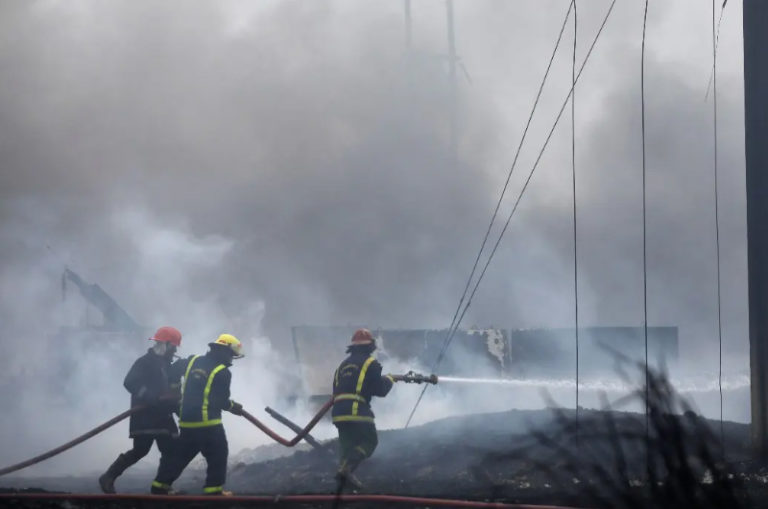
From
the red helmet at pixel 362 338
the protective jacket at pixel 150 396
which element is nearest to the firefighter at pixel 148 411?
the protective jacket at pixel 150 396

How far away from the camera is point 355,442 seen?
829 centimetres

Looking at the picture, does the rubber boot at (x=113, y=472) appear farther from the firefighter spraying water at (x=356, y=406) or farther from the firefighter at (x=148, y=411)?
the firefighter spraying water at (x=356, y=406)

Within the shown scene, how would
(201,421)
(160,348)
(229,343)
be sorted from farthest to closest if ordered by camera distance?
(160,348) → (229,343) → (201,421)

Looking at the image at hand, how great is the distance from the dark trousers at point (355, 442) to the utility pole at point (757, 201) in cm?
345

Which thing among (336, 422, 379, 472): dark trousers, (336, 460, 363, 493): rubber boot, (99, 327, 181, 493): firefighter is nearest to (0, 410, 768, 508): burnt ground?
(336, 460, 363, 493): rubber boot

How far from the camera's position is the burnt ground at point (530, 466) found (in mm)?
7121

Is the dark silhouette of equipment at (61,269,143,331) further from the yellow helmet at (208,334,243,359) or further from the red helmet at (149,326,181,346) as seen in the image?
the yellow helmet at (208,334,243,359)

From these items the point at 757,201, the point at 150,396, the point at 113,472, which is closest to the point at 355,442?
the point at 150,396

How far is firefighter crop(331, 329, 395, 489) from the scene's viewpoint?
822cm

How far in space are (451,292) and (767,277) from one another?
1973 centimetres

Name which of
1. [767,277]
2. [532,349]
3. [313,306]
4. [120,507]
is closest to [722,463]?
[767,277]

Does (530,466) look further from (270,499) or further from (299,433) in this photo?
(270,499)

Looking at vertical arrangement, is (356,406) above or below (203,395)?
below

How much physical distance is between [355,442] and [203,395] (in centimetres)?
146
